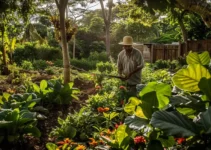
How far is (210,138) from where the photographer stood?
1739 mm

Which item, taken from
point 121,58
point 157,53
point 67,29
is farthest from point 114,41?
point 121,58

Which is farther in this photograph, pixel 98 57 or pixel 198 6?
pixel 98 57

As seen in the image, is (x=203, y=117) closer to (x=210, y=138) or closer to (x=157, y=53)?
(x=210, y=138)

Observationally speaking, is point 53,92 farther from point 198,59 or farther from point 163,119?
point 163,119

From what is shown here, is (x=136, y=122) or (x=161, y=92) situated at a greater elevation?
(x=161, y=92)

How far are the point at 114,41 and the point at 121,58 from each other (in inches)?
1263

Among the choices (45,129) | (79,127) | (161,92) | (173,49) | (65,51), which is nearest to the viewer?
(161,92)

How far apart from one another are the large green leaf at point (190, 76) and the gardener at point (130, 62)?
4.21 m

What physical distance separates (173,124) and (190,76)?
397 millimetres

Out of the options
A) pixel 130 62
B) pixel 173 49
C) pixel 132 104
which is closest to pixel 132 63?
pixel 130 62

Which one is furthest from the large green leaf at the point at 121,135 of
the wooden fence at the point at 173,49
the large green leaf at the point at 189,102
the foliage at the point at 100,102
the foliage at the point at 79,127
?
the wooden fence at the point at 173,49

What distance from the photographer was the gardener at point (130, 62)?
20.7ft

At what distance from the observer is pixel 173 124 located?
1.66m

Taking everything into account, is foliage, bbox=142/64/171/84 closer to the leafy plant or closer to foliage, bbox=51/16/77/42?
foliage, bbox=51/16/77/42
